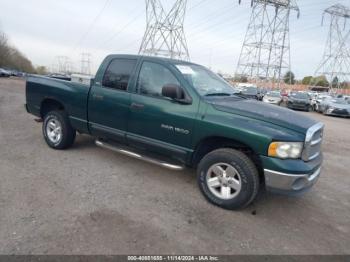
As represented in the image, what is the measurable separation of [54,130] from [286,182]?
4.39 m

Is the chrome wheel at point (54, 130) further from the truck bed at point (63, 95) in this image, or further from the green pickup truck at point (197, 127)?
the truck bed at point (63, 95)

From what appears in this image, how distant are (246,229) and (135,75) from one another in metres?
2.79

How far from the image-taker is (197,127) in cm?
381

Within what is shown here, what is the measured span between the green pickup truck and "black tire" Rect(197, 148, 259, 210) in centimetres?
1

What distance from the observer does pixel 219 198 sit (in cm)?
375

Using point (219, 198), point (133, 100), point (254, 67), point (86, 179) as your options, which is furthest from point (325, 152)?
point (254, 67)

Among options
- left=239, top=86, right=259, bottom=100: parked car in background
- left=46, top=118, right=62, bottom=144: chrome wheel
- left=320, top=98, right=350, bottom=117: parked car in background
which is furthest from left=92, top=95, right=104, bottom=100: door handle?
left=320, top=98, right=350, bottom=117: parked car in background

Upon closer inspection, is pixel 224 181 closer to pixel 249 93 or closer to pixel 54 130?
pixel 54 130

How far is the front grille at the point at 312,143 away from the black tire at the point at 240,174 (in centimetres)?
63

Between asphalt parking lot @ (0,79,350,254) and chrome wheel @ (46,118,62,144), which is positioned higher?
chrome wheel @ (46,118,62,144)

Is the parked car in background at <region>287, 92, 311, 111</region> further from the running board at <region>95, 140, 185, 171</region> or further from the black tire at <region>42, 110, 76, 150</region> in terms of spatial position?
the running board at <region>95, 140, 185, 171</region>

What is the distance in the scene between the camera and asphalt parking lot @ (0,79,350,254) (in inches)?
113

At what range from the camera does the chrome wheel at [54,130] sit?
5.51 m

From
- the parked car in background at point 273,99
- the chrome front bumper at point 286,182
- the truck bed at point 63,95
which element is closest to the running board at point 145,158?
the truck bed at point 63,95
